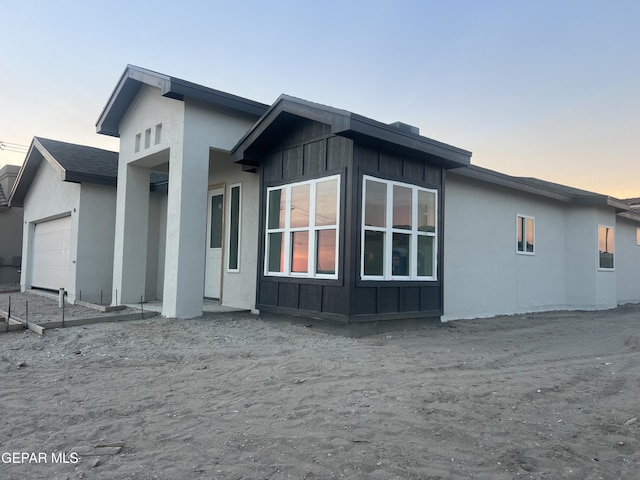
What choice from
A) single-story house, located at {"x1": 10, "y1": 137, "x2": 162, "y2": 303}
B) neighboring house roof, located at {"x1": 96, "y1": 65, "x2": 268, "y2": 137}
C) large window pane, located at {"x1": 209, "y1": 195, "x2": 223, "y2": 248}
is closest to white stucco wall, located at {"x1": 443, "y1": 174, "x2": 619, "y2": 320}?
neighboring house roof, located at {"x1": 96, "y1": 65, "x2": 268, "y2": 137}

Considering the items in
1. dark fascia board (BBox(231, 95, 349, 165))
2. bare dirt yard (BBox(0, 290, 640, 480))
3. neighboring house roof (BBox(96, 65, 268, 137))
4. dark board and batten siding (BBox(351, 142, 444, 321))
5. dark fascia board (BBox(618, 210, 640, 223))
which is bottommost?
bare dirt yard (BBox(0, 290, 640, 480))

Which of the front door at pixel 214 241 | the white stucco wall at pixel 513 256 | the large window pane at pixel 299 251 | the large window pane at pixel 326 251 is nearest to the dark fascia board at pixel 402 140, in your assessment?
the white stucco wall at pixel 513 256

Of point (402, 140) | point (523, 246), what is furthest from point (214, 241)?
point (523, 246)

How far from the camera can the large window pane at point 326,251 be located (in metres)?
7.48

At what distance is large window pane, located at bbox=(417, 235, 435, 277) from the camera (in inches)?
330

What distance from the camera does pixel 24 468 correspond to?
294 centimetres

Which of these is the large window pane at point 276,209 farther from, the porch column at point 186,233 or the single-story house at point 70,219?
the single-story house at point 70,219

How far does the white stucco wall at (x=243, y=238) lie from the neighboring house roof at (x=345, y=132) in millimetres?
866

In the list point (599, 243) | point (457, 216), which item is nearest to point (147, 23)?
point (457, 216)

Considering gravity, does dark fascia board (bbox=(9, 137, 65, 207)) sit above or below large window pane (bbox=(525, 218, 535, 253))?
above

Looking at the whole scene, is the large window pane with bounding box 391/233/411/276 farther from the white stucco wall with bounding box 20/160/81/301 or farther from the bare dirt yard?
the white stucco wall with bounding box 20/160/81/301

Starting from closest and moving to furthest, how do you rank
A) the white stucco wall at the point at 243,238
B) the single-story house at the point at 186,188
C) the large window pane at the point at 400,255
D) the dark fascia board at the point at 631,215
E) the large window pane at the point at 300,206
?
the large window pane at the point at 400,255 → the large window pane at the point at 300,206 → the single-story house at the point at 186,188 → the white stucco wall at the point at 243,238 → the dark fascia board at the point at 631,215

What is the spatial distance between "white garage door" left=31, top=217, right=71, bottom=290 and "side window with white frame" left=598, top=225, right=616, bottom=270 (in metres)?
15.2

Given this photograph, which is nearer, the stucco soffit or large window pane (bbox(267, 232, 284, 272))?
large window pane (bbox(267, 232, 284, 272))
